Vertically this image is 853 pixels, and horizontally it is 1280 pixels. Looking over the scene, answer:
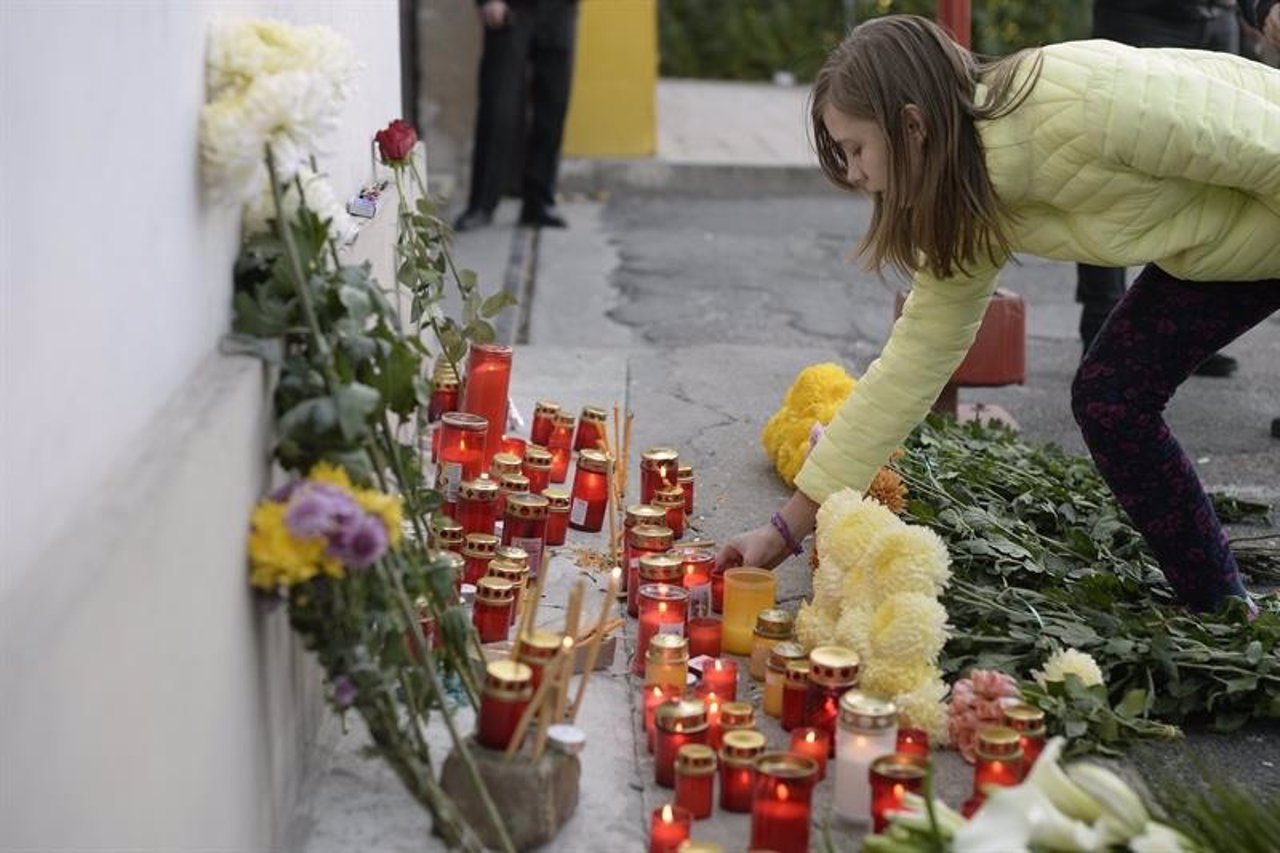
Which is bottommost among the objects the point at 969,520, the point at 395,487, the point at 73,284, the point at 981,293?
the point at 969,520

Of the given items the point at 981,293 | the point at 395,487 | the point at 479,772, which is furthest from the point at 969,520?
the point at 479,772

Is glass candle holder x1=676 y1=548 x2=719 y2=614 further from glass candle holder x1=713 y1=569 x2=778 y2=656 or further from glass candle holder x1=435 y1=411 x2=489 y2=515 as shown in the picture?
glass candle holder x1=435 y1=411 x2=489 y2=515

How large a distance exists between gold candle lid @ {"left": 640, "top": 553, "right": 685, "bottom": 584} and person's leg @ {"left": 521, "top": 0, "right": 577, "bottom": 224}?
501 centimetres

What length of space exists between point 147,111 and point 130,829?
0.78 meters

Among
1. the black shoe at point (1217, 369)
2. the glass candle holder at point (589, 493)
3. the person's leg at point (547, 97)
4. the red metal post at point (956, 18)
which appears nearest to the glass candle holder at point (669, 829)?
the glass candle holder at point (589, 493)

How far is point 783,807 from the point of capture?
2281mm

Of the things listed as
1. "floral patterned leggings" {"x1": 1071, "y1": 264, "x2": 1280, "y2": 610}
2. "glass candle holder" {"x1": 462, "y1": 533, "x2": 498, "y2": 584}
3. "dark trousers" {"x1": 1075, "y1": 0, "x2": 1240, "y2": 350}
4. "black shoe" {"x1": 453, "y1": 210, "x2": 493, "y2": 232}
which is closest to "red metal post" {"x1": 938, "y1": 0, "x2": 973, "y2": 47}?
"dark trousers" {"x1": 1075, "y1": 0, "x2": 1240, "y2": 350}

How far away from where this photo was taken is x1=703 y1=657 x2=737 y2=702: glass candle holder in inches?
108

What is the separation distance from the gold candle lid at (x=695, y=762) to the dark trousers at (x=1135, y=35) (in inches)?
118

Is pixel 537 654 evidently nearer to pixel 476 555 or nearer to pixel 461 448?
pixel 476 555

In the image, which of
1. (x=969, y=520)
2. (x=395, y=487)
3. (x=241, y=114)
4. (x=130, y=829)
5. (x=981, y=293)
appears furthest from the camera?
(x=969, y=520)

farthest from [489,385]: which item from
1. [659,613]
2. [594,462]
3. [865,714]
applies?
[865,714]

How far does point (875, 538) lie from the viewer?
2820mm

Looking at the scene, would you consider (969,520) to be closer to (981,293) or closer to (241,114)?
(981,293)
